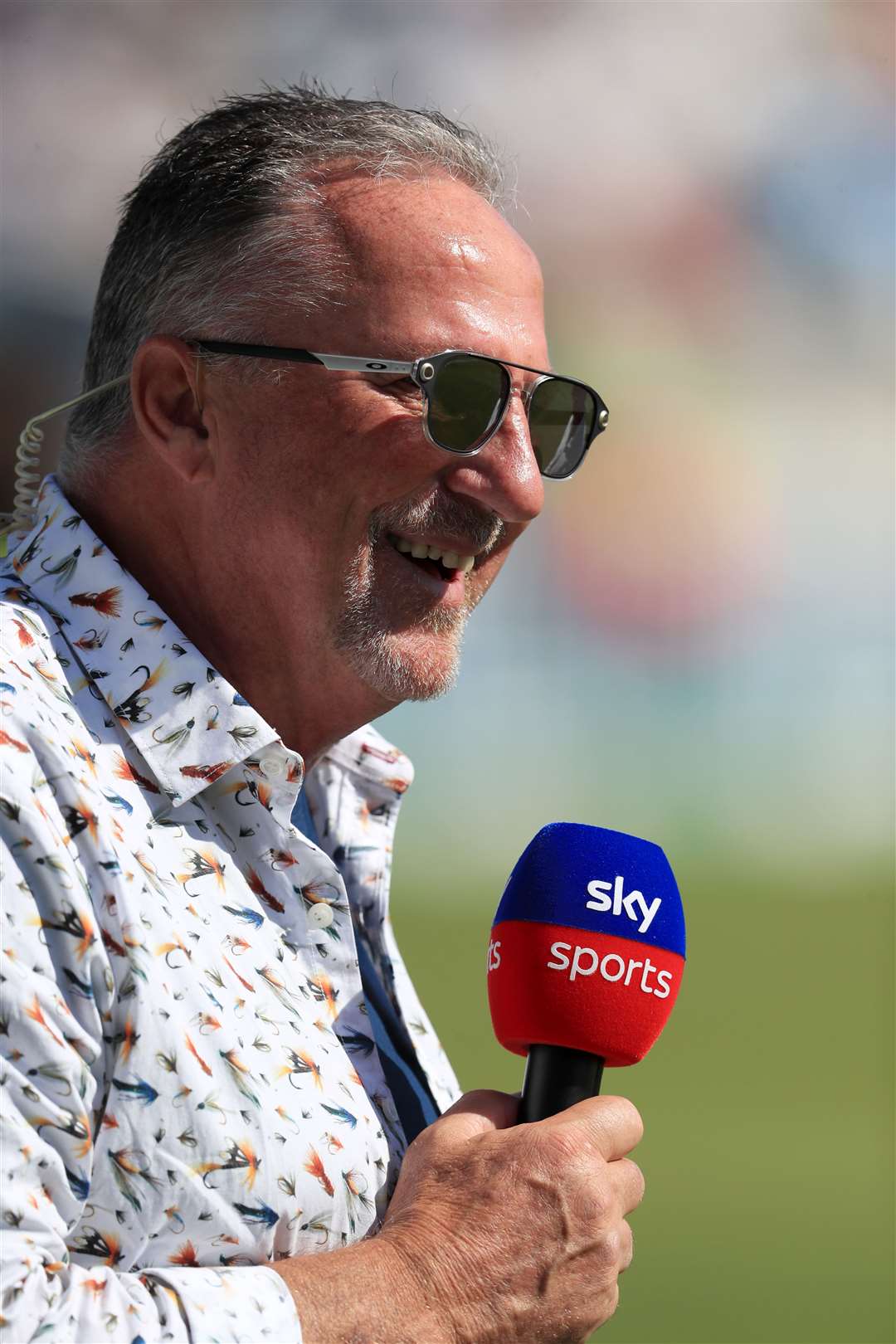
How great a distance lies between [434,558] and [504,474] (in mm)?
120

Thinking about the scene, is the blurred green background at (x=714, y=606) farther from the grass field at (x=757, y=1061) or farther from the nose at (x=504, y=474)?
the nose at (x=504, y=474)

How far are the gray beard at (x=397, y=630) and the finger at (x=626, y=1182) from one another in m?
0.52

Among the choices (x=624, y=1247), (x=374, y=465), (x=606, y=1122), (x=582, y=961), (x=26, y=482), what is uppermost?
(x=374, y=465)

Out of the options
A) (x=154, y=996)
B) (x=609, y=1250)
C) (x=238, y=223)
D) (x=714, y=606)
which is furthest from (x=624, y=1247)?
(x=714, y=606)

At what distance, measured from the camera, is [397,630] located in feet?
4.49

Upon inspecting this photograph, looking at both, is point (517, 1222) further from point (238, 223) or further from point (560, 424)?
point (238, 223)

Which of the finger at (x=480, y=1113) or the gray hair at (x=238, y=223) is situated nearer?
the finger at (x=480, y=1113)

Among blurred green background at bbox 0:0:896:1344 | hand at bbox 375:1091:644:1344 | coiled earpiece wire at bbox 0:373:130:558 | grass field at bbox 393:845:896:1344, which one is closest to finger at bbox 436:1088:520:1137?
hand at bbox 375:1091:644:1344

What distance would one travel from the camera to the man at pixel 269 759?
0.91 m

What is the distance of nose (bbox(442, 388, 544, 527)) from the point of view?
1.39m

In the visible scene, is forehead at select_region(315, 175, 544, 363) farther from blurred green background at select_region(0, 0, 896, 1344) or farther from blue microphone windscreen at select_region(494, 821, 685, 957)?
blurred green background at select_region(0, 0, 896, 1344)

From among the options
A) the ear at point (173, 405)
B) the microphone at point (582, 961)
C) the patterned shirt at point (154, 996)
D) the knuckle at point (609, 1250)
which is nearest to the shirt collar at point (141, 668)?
the patterned shirt at point (154, 996)

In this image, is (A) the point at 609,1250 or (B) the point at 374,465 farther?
(B) the point at 374,465

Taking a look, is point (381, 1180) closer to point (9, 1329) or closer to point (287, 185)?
point (9, 1329)
